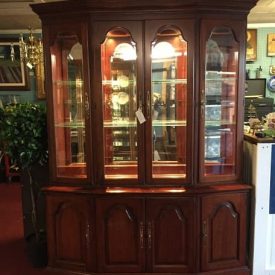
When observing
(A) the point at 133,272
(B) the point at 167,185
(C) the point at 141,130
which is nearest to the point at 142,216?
(B) the point at 167,185

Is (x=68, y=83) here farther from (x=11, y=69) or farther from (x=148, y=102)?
(x=11, y=69)

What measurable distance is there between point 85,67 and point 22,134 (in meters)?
0.71

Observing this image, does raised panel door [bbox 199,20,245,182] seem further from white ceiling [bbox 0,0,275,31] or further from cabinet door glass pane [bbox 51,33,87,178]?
white ceiling [bbox 0,0,275,31]

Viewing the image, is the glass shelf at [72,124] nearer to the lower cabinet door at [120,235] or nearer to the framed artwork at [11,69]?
the lower cabinet door at [120,235]

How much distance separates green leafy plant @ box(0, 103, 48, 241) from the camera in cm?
239

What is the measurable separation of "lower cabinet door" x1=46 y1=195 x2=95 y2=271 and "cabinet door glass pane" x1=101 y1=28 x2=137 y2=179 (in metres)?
0.34

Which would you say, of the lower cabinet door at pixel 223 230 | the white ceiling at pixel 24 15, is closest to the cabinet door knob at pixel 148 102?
the lower cabinet door at pixel 223 230

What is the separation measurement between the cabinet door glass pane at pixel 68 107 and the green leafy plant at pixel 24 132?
0.54 feet

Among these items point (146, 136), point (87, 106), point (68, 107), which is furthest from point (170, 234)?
point (68, 107)

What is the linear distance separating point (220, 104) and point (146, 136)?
63 cm

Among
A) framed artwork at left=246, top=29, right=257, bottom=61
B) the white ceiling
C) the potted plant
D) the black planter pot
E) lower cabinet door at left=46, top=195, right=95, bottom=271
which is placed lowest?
the black planter pot

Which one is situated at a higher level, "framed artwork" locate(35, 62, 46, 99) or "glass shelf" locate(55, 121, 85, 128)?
"framed artwork" locate(35, 62, 46, 99)

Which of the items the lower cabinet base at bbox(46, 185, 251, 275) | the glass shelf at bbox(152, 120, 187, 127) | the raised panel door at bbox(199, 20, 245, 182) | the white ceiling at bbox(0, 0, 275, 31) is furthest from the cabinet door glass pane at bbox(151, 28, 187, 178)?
the white ceiling at bbox(0, 0, 275, 31)

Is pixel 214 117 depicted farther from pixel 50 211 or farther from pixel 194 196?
pixel 50 211
